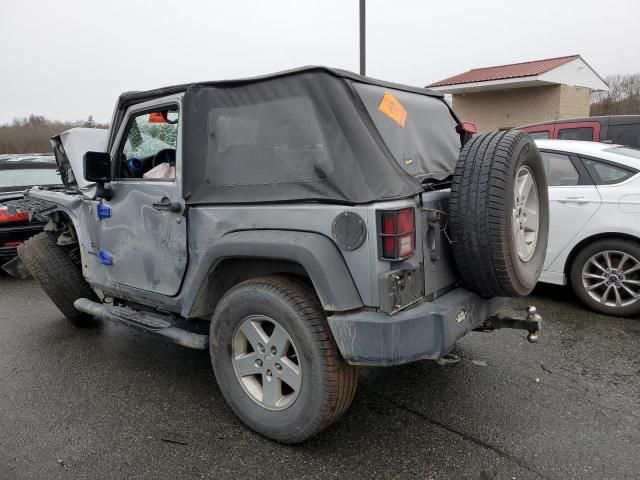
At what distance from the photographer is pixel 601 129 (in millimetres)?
7824

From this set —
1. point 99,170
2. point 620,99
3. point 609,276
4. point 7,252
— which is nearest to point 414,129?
point 99,170

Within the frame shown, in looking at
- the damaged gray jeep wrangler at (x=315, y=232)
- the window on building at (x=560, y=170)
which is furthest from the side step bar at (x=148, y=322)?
the window on building at (x=560, y=170)

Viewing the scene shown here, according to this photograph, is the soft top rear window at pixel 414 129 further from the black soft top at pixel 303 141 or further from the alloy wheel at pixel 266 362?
the alloy wheel at pixel 266 362

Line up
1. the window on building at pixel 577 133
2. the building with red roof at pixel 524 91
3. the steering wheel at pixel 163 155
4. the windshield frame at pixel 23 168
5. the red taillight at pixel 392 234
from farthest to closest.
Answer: the building with red roof at pixel 524 91, the window on building at pixel 577 133, the windshield frame at pixel 23 168, the steering wheel at pixel 163 155, the red taillight at pixel 392 234

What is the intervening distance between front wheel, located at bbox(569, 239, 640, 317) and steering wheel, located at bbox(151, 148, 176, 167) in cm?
374

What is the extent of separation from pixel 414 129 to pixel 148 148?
1.93m

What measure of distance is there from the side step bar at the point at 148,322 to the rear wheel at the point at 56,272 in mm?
340

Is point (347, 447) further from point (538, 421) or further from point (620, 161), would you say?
point (620, 161)

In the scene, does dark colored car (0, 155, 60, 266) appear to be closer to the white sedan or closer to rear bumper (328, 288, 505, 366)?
rear bumper (328, 288, 505, 366)

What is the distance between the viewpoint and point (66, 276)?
4270mm

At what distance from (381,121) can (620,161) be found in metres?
2.95

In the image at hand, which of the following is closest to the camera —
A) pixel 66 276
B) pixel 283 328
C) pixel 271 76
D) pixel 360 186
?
pixel 360 186

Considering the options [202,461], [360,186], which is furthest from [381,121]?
[202,461]

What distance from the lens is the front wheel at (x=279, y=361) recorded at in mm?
2438
